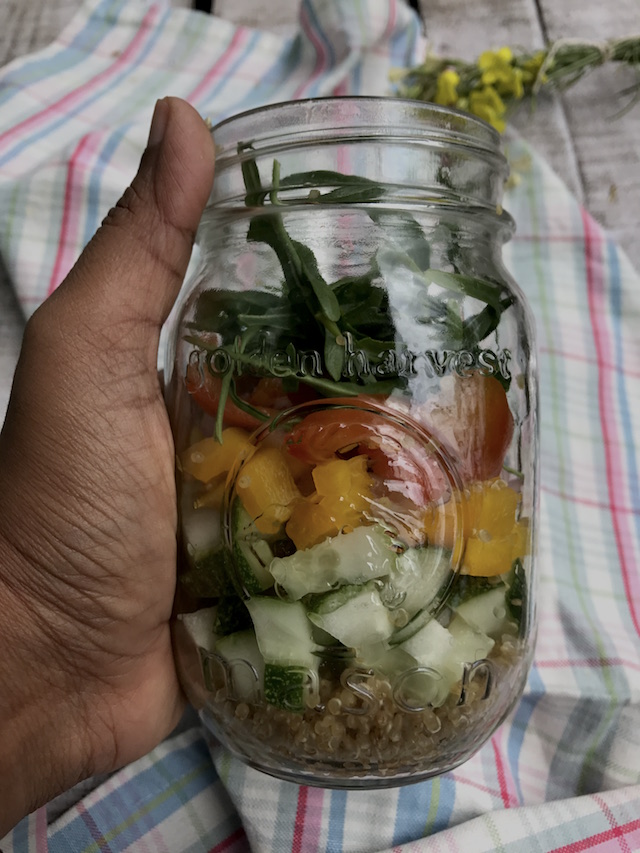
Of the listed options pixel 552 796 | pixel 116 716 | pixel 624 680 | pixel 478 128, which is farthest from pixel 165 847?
pixel 478 128

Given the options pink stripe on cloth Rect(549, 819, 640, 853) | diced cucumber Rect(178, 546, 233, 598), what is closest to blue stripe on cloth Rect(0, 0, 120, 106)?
diced cucumber Rect(178, 546, 233, 598)

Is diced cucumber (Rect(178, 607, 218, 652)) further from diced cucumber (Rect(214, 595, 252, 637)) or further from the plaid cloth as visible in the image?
the plaid cloth

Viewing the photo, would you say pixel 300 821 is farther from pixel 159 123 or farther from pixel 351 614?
pixel 159 123

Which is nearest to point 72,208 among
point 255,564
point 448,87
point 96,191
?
point 96,191

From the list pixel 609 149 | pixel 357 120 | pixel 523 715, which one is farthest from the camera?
pixel 609 149

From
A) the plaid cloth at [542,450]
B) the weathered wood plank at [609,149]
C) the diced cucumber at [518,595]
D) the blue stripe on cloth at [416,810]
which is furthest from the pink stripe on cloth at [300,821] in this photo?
the weathered wood plank at [609,149]

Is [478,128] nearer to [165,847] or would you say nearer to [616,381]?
[616,381]

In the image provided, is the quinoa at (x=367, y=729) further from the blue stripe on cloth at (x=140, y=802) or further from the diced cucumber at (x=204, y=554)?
the blue stripe on cloth at (x=140, y=802)
